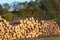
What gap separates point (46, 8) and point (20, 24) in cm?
1989

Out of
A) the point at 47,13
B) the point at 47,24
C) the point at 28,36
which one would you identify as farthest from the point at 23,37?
the point at 47,13

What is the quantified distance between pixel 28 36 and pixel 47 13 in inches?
736

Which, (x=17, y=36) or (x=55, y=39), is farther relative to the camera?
(x=17, y=36)

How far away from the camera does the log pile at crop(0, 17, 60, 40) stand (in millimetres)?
15109

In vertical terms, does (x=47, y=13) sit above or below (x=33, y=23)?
below

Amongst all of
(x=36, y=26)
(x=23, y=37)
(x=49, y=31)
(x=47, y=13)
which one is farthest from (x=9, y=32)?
(x=47, y=13)

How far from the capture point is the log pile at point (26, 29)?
595 inches

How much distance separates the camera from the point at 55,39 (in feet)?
48.3

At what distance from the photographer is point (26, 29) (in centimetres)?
1650

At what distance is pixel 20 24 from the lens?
637 inches

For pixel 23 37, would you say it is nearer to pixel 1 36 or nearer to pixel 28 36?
pixel 28 36

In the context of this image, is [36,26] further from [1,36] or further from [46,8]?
[46,8]

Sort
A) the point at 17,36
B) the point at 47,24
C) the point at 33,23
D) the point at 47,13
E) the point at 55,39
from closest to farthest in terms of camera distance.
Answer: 1. the point at 55,39
2. the point at 17,36
3. the point at 33,23
4. the point at 47,24
5. the point at 47,13

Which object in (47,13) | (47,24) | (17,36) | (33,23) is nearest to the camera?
(17,36)
